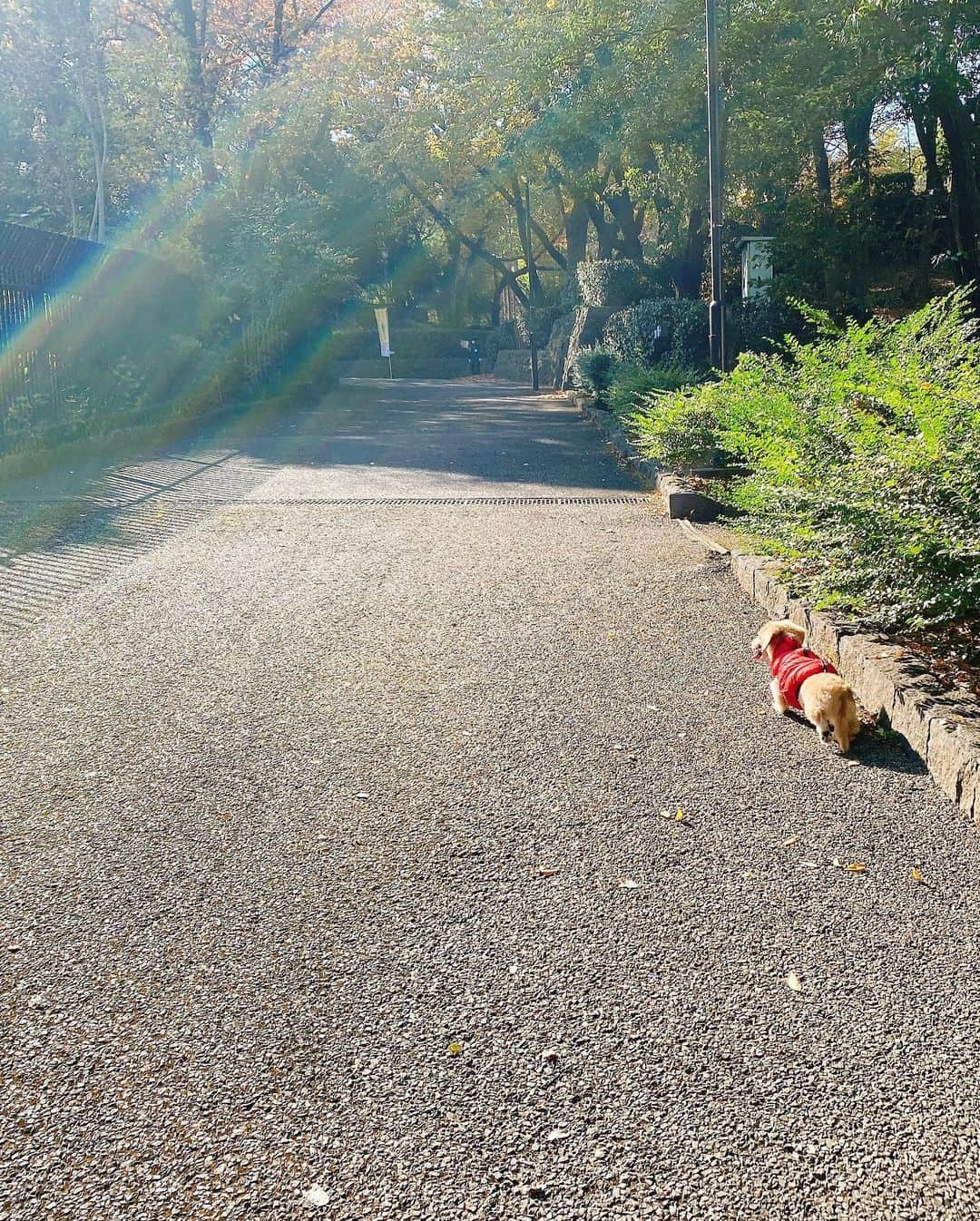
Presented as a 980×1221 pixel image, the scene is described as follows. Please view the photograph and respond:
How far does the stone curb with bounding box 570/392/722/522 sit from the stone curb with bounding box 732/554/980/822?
4.07m

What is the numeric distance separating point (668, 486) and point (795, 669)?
611cm

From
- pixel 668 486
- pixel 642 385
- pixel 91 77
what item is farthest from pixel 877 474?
pixel 91 77

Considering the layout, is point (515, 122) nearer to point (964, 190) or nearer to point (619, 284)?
point (619, 284)

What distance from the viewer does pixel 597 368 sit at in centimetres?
2369

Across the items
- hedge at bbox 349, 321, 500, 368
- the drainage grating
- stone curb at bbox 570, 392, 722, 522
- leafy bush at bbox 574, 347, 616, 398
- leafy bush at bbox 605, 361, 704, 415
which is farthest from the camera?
hedge at bbox 349, 321, 500, 368

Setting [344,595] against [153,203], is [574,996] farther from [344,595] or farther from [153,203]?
[153,203]

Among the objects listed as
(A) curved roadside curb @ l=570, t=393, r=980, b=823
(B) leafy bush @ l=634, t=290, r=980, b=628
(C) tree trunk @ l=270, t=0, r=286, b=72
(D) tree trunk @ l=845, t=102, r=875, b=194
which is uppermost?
(C) tree trunk @ l=270, t=0, r=286, b=72

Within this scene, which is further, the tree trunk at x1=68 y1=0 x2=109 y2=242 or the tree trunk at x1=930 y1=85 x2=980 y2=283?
the tree trunk at x1=68 y1=0 x2=109 y2=242

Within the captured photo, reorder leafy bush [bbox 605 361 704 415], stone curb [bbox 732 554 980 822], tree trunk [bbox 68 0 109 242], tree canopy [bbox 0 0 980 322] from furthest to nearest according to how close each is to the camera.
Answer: tree trunk [bbox 68 0 109 242] → tree canopy [bbox 0 0 980 322] → leafy bush [bbox 605 361 704 415] → stone curb [bbox 732 554 980 822]

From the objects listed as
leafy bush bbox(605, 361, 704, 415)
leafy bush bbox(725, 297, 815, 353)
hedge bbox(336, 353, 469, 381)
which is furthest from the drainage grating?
hedge bbox(336, 353, 469, 381)

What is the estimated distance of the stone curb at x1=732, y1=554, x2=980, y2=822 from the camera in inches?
145

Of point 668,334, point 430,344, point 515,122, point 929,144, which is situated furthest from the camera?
point 430,344

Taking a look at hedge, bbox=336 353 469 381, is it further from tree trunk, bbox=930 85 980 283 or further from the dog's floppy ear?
the dog's floppy ear

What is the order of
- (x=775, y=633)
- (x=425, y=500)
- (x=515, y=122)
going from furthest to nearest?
1. (x=515, y=122)
2. (x=425, y=500)
3. (x=775, y=633)
